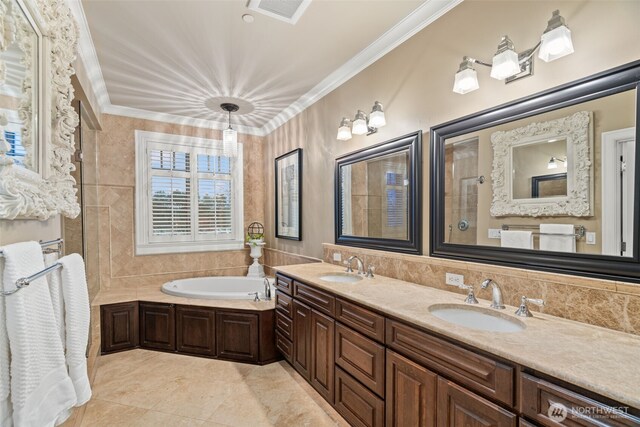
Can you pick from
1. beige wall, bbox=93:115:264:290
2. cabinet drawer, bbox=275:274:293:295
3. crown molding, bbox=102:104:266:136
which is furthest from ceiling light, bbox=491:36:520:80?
beige wall, bbox=93:115:264:290

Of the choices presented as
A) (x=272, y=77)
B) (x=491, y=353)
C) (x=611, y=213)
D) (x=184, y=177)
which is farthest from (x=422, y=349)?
(x=184, y=177)

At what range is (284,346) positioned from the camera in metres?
2.86

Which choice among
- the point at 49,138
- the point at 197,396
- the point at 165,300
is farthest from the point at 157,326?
the point at 49,138

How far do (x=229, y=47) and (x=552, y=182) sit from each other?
248cm

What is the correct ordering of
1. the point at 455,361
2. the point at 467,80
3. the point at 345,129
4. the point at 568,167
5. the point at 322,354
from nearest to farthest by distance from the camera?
the point at 455,361
the point at 568,167
the point at 467,80
the point at 322,354
the point at 345,129

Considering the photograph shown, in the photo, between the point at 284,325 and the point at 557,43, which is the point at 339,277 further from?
the point at 557,43

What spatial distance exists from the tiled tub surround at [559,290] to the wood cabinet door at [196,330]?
215 centimetres

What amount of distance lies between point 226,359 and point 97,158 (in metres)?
2.91

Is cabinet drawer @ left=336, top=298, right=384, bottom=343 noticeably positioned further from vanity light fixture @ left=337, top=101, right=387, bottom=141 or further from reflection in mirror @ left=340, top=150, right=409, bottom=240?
vanity light fixture @ left=337, top=101, right=387, bottom=141

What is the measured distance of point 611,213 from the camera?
1304mm

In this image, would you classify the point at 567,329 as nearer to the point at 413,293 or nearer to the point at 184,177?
the point at 413,293

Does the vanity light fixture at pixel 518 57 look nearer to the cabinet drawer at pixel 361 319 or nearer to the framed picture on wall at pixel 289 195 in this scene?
the cabinet drawer at pixel 361 319

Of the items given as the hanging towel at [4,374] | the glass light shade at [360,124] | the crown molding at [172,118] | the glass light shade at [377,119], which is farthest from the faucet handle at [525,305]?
the crown molding at [172,118]

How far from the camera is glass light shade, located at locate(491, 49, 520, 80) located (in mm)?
1536
